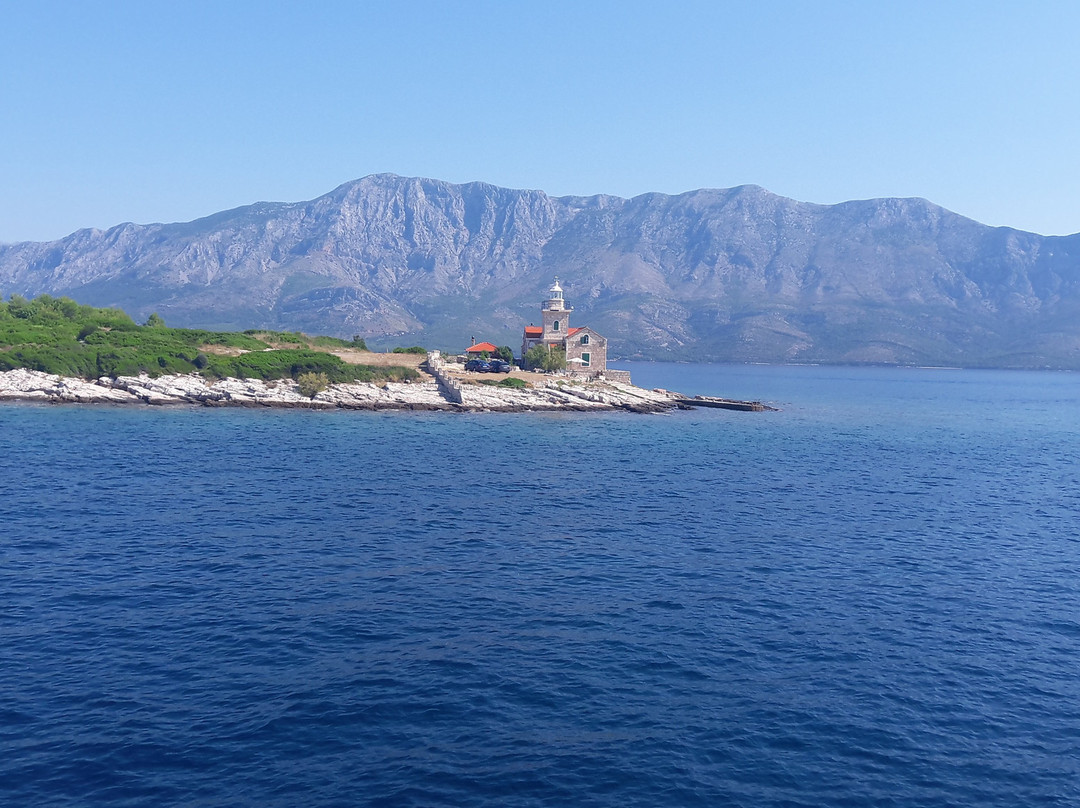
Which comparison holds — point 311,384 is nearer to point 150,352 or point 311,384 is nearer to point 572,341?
point 150,352

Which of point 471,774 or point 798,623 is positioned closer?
point 471,774

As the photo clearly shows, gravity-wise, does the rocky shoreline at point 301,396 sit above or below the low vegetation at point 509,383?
below

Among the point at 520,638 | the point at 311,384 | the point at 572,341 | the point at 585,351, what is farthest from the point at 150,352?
the point at 520,638

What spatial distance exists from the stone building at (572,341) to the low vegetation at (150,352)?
75.1 feet

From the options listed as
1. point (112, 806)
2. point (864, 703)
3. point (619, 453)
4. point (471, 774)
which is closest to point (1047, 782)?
point (864, 703)

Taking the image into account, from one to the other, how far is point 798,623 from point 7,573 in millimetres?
28699

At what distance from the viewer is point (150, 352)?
90.6 meters

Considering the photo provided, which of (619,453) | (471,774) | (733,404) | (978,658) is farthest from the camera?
(733,404)

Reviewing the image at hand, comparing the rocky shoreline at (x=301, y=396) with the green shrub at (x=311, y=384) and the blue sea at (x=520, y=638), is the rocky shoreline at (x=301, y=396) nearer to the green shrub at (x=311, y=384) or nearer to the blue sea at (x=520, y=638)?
the green shrub at (x=311, y=384)

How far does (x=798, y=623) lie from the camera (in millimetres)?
25672

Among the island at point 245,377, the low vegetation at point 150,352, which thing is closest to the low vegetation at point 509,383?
the island at point 245,377

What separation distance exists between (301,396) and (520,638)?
222 feet

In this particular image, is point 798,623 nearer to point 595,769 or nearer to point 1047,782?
point 1047,782

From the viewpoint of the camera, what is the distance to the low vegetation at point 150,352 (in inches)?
3369
